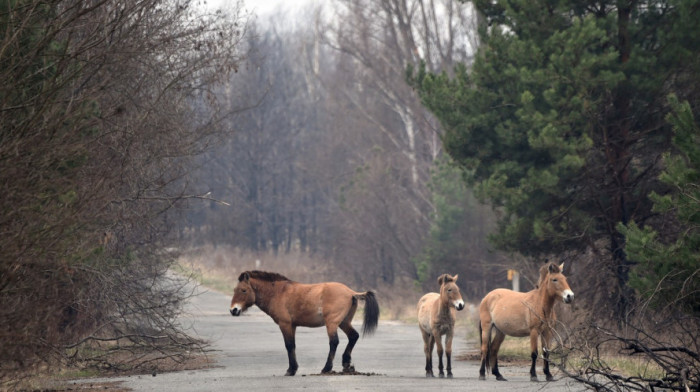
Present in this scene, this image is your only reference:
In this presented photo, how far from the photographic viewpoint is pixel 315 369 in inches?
797

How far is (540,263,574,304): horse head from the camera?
17047 millimetres

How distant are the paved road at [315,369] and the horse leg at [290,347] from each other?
19cm

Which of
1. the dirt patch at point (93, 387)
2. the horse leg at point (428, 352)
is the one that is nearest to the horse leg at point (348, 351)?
the horse leg at point (428, 352)

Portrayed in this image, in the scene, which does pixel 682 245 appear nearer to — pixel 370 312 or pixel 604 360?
pixel 604 360

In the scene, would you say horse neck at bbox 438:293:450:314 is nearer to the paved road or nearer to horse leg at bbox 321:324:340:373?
the paved road

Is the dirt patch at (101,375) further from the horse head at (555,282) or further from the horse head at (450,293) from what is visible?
the horse head at (555,282)

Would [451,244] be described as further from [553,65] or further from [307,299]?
[307,299]

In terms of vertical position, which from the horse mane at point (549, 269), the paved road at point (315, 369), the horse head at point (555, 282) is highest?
the horse mane at point (549, 269)

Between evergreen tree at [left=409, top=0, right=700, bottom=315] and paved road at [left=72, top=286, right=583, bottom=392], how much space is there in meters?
4.16

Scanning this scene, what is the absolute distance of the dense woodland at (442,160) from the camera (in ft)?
37.1

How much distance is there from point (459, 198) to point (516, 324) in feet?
81.5

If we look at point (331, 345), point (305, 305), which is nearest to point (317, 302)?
point (305, 305)

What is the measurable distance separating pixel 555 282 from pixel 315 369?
17.4 feet

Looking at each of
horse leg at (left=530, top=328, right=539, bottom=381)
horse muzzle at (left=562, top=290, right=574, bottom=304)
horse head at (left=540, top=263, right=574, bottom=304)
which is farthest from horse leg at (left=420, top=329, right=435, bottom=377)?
horse muzzle at (left=562, top=290, right=574, bottom=304)
